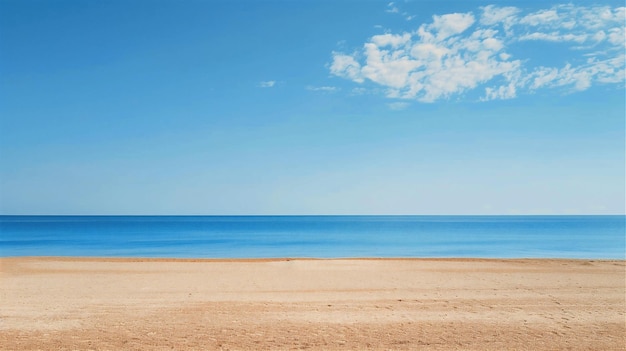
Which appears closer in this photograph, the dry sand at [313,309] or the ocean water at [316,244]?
A: the dry sand at [313,309]

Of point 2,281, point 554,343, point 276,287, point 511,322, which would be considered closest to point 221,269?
point 276,287

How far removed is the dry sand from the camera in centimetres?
994

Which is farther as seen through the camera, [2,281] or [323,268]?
[323,268]

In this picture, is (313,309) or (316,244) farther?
(316,244)

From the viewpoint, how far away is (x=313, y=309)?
13242mm

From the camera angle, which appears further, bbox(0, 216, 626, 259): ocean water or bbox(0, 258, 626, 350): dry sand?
bbox(0, 216, 626, 259): ocean water

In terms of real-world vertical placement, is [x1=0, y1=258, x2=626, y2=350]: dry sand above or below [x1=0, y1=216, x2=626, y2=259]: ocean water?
above

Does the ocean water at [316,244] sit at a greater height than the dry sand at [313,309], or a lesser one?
lesser

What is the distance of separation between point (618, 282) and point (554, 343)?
37.4ft

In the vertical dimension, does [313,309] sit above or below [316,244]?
above

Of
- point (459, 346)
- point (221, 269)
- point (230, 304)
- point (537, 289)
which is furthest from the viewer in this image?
point (221, 269)

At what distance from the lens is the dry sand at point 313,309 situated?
391 inches

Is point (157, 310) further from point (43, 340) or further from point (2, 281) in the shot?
point (2, 281)

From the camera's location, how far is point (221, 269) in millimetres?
23844
